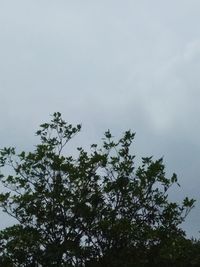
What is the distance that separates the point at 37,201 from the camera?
10992 mm

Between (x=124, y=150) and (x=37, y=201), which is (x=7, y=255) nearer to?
(x=37, y=201)

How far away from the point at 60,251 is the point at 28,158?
2420 mm

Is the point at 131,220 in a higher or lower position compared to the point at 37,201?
lower

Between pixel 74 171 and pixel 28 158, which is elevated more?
pixel 28 158

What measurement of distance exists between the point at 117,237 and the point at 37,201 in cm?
202

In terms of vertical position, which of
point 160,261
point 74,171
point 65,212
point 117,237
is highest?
point 74,171

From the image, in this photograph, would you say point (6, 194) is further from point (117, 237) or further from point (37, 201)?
point (117, 237)

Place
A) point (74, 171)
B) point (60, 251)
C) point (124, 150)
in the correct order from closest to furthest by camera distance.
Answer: point (60, 251), point (74, 171), point (124, 150)

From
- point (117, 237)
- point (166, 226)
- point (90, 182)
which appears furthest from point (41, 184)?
point (166, 226)

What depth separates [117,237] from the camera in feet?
35.0

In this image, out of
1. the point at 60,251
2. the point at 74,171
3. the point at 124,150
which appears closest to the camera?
the point at 60,251

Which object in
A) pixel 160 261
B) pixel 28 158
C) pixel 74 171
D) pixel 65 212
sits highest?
pixel 28 158

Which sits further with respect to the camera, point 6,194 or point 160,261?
point 6,194

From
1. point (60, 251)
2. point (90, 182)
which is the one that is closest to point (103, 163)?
point (90, 182)
